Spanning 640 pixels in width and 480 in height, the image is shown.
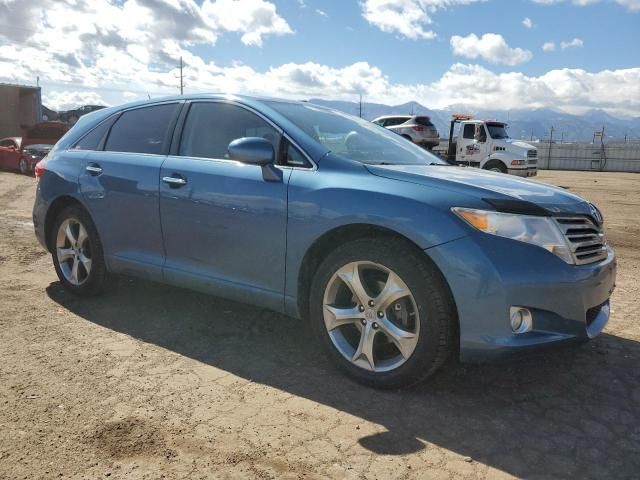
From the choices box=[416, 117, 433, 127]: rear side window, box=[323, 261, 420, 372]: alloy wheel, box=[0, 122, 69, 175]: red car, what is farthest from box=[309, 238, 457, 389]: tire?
box=[416, 117, 433, 127]: rear side window

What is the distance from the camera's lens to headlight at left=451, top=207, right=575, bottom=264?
2.69m

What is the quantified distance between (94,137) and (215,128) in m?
1.38

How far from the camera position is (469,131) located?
18.7 meters

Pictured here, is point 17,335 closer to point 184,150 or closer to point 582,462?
point 184,150

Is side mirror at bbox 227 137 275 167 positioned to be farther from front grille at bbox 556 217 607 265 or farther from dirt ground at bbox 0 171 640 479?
front grille at bbox 556 217 607 265

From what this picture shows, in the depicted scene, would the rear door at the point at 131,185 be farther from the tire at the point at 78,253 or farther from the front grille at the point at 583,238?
the front grille at the point at 583,238

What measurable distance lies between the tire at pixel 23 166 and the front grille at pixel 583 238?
61.9 ft

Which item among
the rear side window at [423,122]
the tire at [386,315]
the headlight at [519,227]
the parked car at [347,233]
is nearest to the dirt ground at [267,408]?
the tire at [386,315]

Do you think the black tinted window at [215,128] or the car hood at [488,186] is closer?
the car hood at [488,186]

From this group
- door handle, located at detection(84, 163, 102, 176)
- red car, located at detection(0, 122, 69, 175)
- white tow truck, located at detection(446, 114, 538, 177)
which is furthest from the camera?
red car, located at detection(0, 122, 69, 175)

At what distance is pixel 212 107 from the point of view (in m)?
3.88

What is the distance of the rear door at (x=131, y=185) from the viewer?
3.93m

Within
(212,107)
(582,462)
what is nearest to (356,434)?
(582,462)

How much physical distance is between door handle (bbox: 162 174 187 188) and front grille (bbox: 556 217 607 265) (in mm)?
2325
